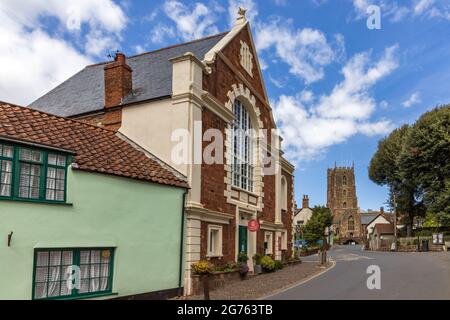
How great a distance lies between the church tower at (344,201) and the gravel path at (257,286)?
3849 inches

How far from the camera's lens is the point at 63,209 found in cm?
1188

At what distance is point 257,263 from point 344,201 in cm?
10450

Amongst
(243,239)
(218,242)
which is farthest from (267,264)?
(218,242)

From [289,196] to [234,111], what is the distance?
1114cm

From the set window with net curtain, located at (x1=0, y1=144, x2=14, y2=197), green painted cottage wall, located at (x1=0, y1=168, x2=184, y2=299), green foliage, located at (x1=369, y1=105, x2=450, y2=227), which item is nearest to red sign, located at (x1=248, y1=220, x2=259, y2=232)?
green painted cottage wall, located at (x1=0, y1=168, x2=184, y2=299)

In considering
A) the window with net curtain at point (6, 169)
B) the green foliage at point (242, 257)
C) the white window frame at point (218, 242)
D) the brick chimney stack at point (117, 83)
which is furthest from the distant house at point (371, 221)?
the window with net curtain at point (6, 169)

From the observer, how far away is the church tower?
117 metres

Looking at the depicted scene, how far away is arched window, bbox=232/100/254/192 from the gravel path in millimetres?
4570

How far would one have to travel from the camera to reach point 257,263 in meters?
23.0

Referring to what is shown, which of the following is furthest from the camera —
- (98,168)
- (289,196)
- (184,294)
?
(289,196)

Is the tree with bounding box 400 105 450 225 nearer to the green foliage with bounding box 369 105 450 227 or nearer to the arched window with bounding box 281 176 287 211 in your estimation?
the green foliage with bounding box 369 105 450 227

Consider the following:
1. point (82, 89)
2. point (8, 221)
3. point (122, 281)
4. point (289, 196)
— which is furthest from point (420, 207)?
point (8, 221)

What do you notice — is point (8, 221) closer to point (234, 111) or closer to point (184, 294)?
point (184, 294)
